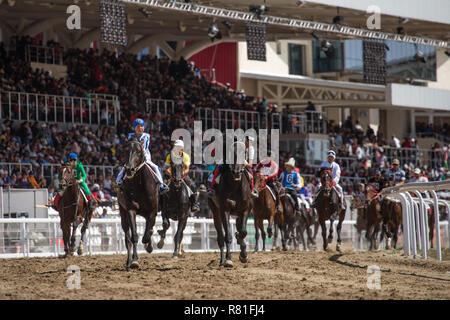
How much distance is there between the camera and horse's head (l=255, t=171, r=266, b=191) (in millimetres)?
18369

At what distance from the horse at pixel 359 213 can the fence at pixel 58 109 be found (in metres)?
8.82

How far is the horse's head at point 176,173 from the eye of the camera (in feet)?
51.7

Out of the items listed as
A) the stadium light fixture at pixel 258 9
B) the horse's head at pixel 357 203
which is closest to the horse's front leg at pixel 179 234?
the horse's head at pixel 357 203

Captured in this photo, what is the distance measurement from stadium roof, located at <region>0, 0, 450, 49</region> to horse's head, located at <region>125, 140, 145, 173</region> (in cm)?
1601

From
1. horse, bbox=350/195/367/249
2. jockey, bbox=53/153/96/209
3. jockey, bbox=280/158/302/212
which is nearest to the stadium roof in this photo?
horse, bbox=350/195/367/249

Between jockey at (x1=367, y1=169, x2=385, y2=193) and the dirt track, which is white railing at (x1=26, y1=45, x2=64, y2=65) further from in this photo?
the dirt track

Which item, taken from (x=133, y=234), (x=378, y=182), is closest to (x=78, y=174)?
(x=133, y=234)

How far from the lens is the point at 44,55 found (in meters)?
31.8

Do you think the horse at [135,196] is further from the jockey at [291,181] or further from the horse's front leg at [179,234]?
the jockey at [291,181]

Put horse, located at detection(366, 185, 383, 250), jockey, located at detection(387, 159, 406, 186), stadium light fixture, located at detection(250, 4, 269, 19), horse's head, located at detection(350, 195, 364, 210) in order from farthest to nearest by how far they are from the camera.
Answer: stadium light fixture, located at detection(250, 4, 269, 19), horse's head, located at detection(350, 195, 364, 210), jockey, located at detection(387, 159, 406, 186), horse, located at detection(366, 185, 383, 250)

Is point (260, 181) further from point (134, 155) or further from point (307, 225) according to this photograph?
point (134, 155)

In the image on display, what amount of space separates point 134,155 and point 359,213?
46.0 ft

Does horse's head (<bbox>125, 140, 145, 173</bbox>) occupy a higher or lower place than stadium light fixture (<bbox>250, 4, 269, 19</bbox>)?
lower
